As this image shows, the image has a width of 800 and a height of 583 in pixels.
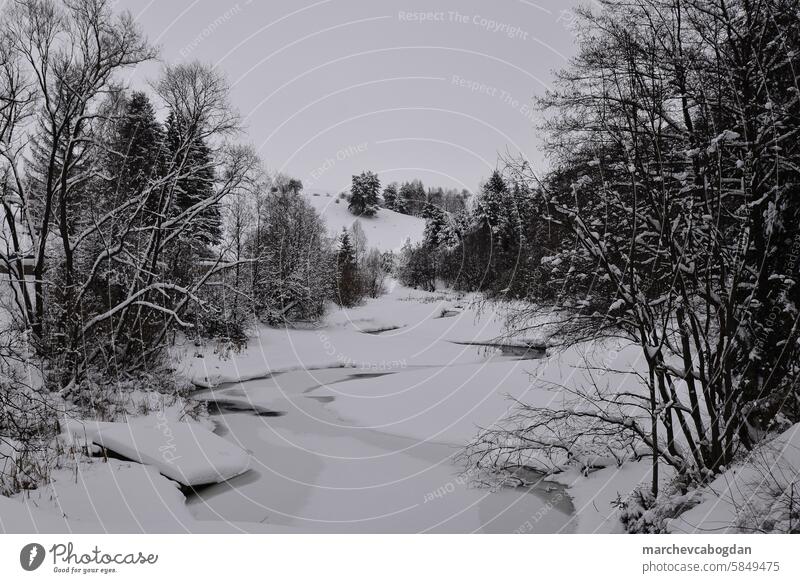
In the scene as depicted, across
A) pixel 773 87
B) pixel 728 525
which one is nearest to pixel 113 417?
pixel 728 525

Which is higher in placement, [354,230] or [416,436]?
[354,230]

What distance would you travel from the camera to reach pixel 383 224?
247 ft

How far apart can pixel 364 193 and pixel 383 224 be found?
566 inches

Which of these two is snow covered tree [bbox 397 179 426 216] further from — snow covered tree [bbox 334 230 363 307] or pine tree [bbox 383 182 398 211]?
snow covered tree [bbox 334 230 363 307]

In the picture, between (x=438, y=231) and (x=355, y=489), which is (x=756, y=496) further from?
(x=438, y=231)

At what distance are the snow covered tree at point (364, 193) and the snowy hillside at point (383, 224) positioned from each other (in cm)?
183

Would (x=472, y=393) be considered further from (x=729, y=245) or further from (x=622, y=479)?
(x=729, y=245)

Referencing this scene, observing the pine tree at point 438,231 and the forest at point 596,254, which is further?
the pine tree at point 438,231

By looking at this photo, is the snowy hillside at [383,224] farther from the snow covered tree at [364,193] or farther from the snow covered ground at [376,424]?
the snow covered ground at [376,424]

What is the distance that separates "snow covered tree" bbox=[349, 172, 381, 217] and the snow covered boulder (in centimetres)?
5140

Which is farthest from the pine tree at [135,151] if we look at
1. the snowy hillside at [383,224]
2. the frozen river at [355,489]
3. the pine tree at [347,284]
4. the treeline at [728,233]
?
the snowy hillside at [383,224]

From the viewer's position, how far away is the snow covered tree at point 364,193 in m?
58.0

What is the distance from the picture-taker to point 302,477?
7.41 metres

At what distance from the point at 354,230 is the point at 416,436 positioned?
1861 inches
